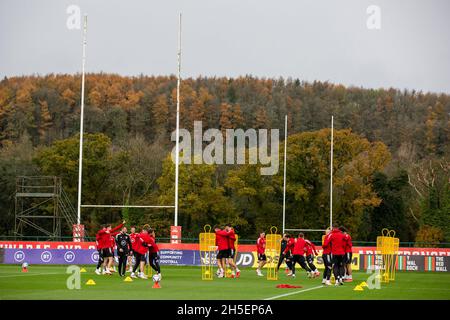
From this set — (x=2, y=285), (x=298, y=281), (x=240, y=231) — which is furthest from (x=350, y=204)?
(x=2, y=285)

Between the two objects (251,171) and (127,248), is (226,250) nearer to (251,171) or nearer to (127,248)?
(127,248)

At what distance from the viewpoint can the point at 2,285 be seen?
98.2 ft

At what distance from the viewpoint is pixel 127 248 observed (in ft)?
119

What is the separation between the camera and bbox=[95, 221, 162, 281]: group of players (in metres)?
33.5

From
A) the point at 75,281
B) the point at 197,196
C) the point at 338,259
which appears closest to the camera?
the point at 75,281

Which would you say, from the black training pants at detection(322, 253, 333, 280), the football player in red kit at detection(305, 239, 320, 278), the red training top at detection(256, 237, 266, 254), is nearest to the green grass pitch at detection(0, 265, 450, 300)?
the black training pants at detection(322, 253, 333, 280)

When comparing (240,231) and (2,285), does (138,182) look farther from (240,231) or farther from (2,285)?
(2,285)

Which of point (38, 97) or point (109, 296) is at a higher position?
point (38, 97)

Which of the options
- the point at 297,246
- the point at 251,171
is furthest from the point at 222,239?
the point at 251,171

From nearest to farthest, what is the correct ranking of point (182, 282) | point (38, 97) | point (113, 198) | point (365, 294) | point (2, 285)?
1. point (365, 294)
2. point (2, 285)
3. point (182, 282)
4. point (113, 198)
5. point (38, 97)

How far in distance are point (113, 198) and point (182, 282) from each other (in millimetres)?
53427

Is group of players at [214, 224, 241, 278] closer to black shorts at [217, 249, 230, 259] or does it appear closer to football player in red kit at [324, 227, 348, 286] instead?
black shorts at [217, 249, 230, 259]

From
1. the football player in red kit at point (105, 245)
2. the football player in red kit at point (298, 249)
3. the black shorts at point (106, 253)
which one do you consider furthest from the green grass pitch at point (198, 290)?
the football player in red kit at point (298, 249)

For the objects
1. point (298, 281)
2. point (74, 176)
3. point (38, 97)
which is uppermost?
point (38, 97)
